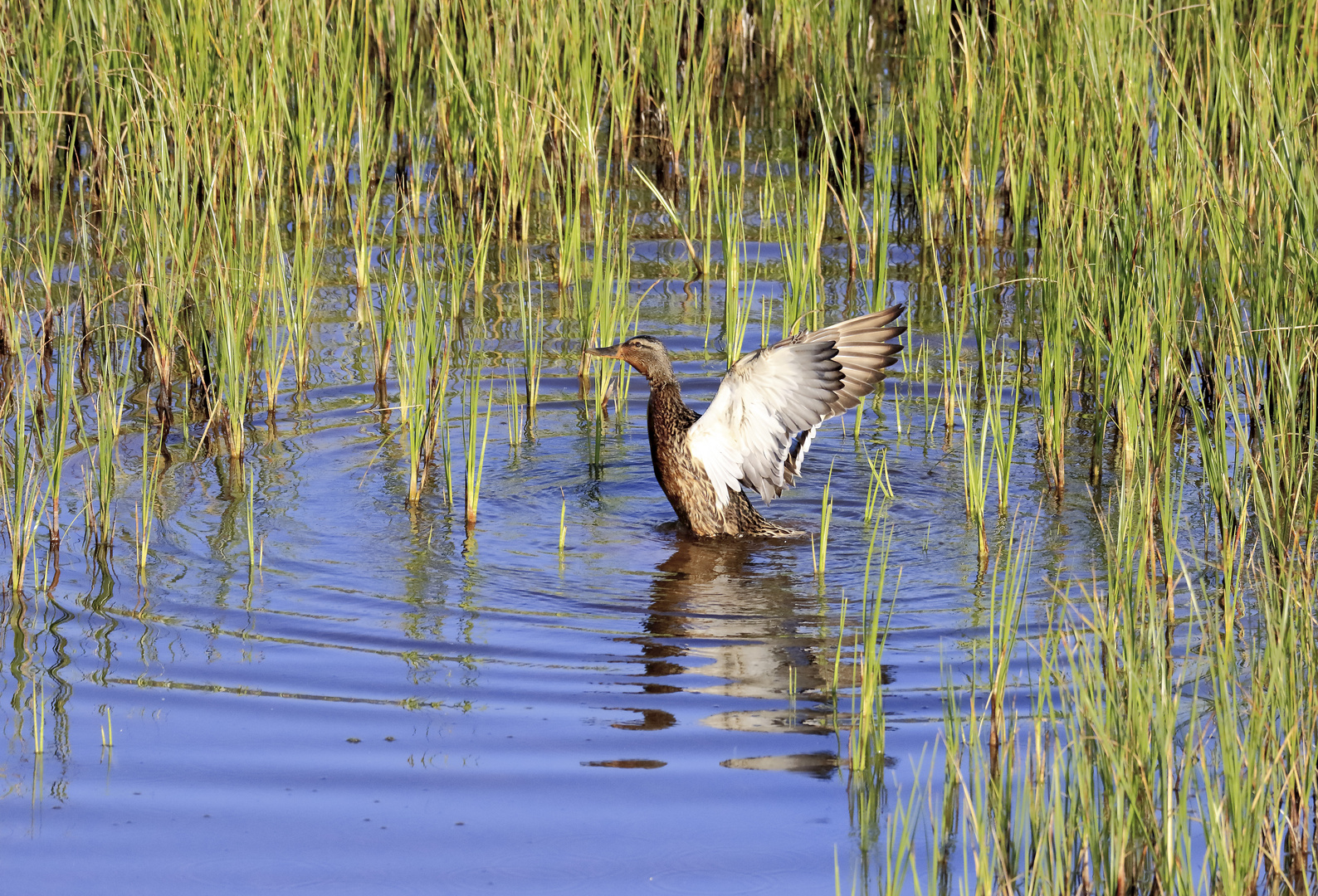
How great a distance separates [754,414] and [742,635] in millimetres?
1146

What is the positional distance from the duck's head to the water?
49 cm

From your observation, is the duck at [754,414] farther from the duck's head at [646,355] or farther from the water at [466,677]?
the water at [466,677]

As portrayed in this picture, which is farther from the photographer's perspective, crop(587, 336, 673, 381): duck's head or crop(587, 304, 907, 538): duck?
crop(587, 336, 673, 381): duck's head

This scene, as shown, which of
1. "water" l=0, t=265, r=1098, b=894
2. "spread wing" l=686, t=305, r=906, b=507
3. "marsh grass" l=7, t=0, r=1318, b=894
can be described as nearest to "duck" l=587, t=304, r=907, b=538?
"spread wing" l=686, t=305, r=906, b=507

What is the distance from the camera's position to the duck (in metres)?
5.33

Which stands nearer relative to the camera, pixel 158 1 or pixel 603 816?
pixel 603 816

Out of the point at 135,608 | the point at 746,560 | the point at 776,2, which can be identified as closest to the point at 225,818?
the point at 135,608

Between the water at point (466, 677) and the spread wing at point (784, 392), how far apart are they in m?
0.33

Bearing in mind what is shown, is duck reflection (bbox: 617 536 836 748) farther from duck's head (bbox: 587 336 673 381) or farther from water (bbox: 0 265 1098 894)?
duck's head (bbox: 587 336 673 381)

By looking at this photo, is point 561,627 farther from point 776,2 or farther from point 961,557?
point 776,2

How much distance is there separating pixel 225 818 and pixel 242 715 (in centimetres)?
50

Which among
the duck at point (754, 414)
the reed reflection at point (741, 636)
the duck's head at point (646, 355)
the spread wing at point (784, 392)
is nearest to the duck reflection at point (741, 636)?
the reed reflection at point (741, 636)

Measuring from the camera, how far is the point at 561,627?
4.57 m

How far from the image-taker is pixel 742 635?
15.3 feet
